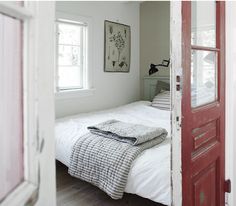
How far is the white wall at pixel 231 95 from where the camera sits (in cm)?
200

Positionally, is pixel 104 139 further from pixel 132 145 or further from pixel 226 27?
pixel 226 27

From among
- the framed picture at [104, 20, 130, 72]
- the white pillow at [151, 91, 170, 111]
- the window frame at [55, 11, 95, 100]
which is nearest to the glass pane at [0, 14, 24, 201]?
the window frame at [55, 11, 95, 100]

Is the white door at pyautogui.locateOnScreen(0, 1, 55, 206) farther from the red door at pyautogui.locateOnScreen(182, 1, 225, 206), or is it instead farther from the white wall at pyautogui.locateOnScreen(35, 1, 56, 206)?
the red door at pyautogui.locateOnScreen(182, 1, 225, 206)

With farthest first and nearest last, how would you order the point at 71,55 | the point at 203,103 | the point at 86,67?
1. the point at 86,67
2. the point at 71,55
3. the point at 203,103

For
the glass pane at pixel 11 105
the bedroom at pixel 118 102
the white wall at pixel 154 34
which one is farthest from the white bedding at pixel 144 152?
the glass pane at pixel 11 105

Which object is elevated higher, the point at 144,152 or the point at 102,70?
the point at 102,70

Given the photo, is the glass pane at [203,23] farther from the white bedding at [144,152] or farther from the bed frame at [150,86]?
the bed frame at [150,86]

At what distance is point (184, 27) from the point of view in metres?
1.34

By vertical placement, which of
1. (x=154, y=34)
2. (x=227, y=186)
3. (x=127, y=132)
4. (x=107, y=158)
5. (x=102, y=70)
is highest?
(x=154, y=34)

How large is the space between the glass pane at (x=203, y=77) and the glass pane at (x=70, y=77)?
97.0 inches

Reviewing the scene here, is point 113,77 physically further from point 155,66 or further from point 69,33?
point 69,33

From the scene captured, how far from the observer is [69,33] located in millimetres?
3957

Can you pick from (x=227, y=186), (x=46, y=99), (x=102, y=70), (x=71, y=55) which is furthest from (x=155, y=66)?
(x=46, y=99)

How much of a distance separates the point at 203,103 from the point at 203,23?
0.49m
